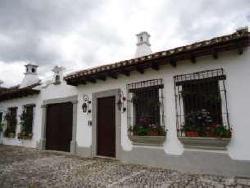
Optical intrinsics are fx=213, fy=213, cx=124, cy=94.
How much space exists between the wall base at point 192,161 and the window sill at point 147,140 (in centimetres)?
14

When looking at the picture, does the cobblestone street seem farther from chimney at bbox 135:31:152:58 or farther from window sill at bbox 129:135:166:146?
chimney at bbox 135:31:152:58

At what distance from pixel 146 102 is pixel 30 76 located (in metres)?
10.3

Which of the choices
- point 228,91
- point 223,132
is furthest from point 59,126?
point 228,91

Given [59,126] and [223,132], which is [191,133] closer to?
[223,132]

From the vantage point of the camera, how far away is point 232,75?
18.3 ft

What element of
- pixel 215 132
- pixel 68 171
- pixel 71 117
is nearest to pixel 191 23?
pixel 215 132

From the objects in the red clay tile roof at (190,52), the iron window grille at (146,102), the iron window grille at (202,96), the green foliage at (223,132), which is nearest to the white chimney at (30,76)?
the red clay tile roof at (190,52)

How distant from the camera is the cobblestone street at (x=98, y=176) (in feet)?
15.8

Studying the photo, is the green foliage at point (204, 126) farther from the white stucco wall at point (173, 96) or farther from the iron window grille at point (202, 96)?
the white stucco wall at point (173, 96)

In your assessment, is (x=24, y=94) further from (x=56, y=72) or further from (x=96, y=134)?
(x=96, y=134)

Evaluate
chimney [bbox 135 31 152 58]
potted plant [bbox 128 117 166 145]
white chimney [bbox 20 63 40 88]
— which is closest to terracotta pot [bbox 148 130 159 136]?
potted plant [bbox 128 117 166 145]

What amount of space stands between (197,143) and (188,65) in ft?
7.44

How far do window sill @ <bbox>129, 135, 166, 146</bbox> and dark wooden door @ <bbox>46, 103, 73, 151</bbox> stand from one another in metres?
3.57

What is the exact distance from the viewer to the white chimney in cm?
1417
